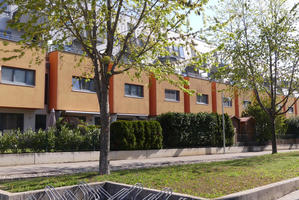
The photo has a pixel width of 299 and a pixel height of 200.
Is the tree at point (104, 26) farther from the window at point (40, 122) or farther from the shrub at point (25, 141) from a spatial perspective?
the window at point (40, 122)

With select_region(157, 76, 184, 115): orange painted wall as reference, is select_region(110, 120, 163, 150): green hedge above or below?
below

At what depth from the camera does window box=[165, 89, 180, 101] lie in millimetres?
32731

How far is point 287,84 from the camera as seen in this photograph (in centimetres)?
1947

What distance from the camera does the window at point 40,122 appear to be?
24812mm

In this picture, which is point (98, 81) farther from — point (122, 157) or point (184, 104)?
point (184, 104)

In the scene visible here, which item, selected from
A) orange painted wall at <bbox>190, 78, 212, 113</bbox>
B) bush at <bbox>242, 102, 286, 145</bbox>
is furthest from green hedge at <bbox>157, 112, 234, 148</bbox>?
orange painted wall at <bbox>190, 78, 212, 113</bbox>

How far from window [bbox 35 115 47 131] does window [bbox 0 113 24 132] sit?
5.21ft

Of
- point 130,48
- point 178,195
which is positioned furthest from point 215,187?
point 130,48

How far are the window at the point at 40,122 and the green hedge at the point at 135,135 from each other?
871cm

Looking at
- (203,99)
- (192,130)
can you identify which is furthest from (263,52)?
(203,99)

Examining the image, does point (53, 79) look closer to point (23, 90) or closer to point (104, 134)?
point (23, 90)

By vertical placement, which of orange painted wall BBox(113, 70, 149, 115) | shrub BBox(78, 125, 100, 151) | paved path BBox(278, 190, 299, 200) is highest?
orange painted wall BBox(113, 70, 149, 115)

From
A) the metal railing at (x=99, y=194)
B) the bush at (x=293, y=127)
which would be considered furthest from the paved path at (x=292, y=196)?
the bush at (x=293, y=127)

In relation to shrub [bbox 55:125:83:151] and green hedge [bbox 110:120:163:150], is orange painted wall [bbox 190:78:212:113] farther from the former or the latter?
shrub [bbox 55:125:83:151]
